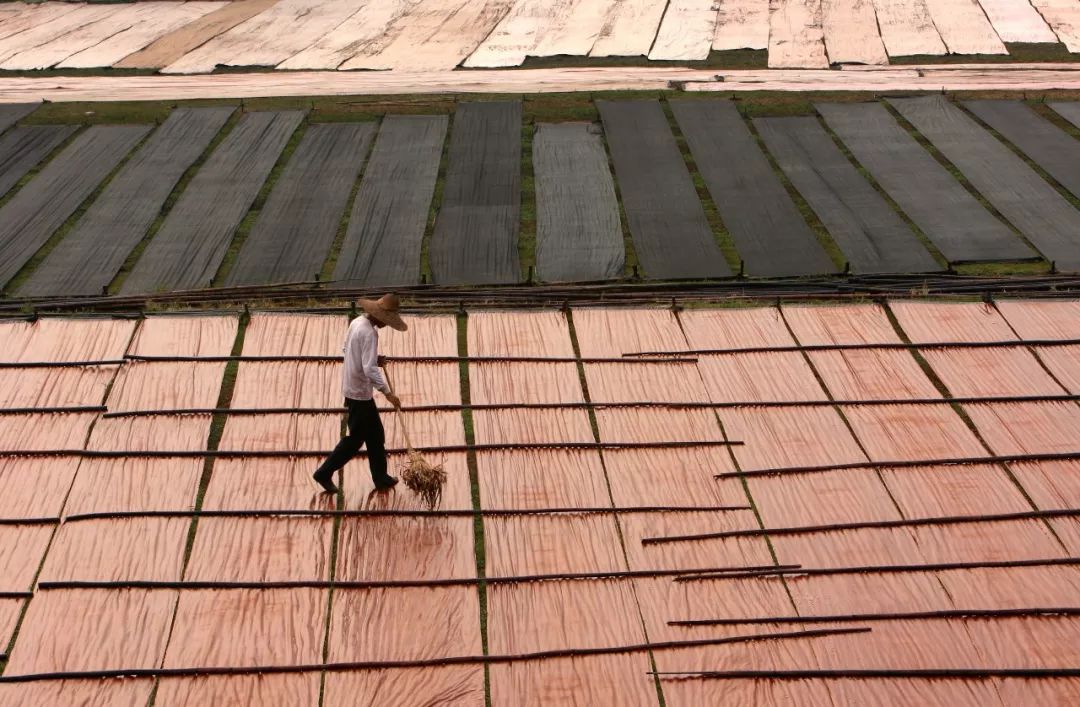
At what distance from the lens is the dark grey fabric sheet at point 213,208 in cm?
842

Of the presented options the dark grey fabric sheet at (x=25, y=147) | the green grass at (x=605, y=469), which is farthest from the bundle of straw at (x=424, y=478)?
the dark grey fabric sheet at (x=25, y=147)

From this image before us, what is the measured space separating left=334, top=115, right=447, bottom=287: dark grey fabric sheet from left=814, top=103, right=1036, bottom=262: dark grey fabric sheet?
427 centimetres

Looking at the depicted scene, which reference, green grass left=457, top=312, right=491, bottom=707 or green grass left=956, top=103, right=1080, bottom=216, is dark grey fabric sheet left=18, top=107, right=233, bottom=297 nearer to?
green grass left=457, top=312, right=491, bottom=707

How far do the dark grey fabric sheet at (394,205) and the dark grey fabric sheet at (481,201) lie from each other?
183 mm

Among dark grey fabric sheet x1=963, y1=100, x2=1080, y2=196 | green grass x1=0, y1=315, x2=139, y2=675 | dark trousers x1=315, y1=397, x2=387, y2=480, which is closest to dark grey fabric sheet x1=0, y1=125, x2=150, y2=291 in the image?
green grass x1=0, y1=315, x2=139, y2=675

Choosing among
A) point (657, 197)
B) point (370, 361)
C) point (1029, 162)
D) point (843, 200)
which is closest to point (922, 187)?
point (843, 200)

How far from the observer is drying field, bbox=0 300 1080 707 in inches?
193

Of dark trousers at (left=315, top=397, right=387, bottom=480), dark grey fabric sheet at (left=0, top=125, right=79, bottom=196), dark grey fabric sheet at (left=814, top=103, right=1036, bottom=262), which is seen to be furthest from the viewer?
dark grey fabric sheet at (left=0, top=125, right=79, bottom=196)

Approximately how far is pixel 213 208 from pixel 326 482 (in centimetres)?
464

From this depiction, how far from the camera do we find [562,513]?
5.80m

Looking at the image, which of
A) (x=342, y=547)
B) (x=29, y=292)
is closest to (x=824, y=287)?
(x=342, y=547)

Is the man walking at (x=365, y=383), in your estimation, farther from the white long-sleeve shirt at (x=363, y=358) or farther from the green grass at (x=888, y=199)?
the green grass at (x=888, y=199)

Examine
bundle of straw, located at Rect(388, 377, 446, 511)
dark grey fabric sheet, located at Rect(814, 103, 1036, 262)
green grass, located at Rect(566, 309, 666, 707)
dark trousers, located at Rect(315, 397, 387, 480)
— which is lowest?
dark grey fabric sheet, located at Rect(814, 103, 1036, 262)

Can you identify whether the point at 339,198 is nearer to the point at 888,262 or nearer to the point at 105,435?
the point at 105,435
